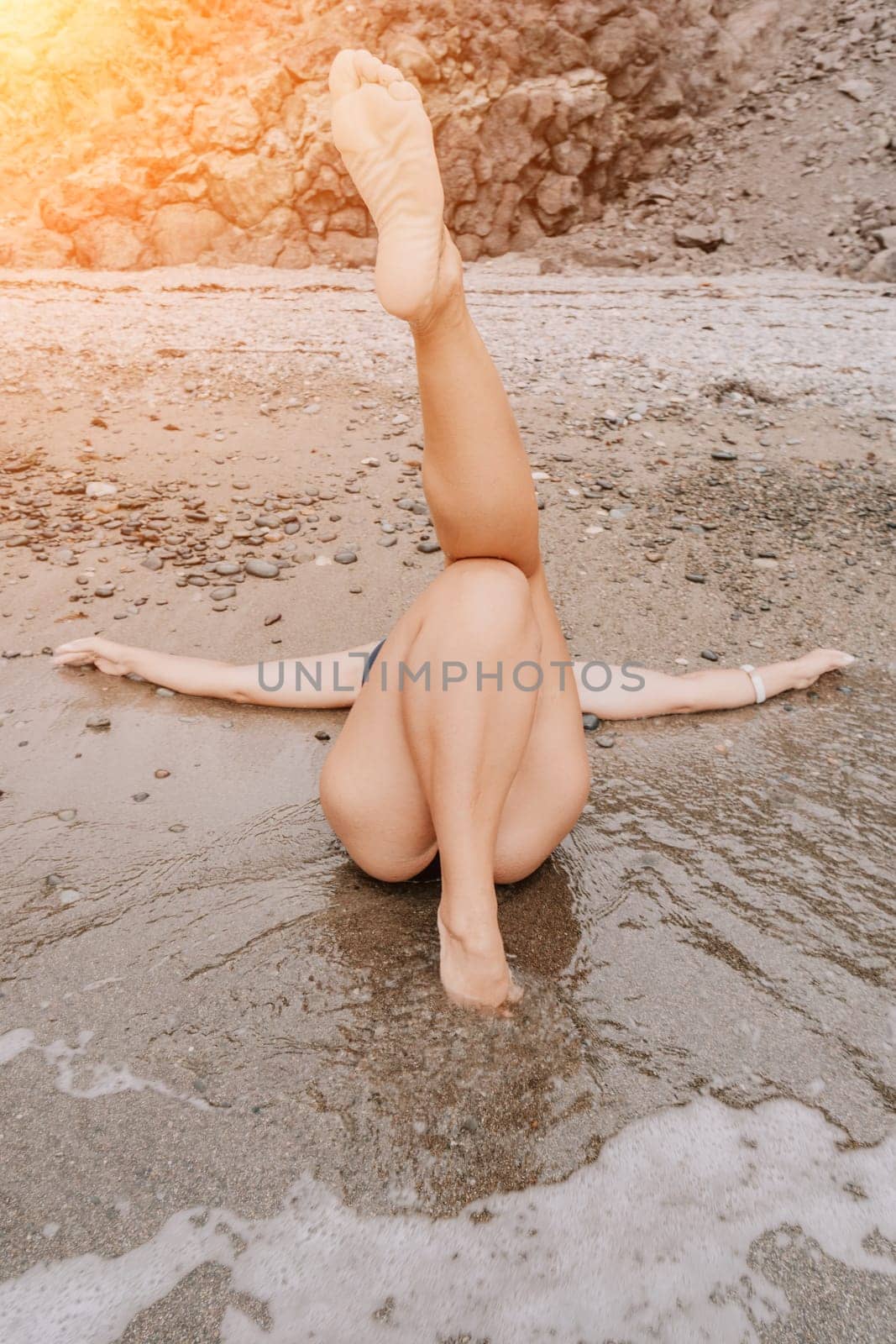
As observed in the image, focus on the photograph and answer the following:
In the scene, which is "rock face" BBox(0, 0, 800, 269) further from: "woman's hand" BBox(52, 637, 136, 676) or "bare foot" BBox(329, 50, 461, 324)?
"bare foot" BBox(329, 50, 461, 324)

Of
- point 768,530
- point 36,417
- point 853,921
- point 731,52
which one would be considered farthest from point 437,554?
point 731,52

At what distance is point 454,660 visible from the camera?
1.78 meters

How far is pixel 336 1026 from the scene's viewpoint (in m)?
1.84

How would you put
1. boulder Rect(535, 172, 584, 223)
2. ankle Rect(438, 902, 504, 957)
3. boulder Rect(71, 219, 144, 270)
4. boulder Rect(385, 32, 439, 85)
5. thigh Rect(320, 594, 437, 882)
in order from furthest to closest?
boulder Rect(535, 172, 584, 223) → boulder Rect(385, 32, 439, 85) → boulder Rect(71, 219, 144, 270) → thigh Rect(320, 594, 437, 882) → ankle Rect(438, 902, 504, 957)

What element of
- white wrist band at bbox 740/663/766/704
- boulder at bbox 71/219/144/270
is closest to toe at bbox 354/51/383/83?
white wrist band at bbox 740/663/766/704

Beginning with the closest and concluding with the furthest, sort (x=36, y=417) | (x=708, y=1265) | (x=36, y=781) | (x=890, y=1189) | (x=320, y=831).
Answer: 1. (x=708, y=1265)
2. (x=890, y=1189)
3. (x=320, y=831)
4. (x=36, y=781)
5. (x=36, y=417)

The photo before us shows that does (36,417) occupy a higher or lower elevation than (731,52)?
lower

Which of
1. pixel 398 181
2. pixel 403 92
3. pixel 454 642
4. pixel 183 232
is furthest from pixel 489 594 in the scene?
pixel 183 232

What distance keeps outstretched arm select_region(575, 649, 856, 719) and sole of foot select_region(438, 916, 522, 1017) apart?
1.31 meters

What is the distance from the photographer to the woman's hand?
9.98 ft

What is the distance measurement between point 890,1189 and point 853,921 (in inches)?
25.4

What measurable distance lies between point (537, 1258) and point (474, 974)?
0.47m

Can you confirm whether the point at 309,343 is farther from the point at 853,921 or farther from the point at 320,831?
the point at 853,921

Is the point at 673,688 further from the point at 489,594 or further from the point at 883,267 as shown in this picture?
the point at 883,267
